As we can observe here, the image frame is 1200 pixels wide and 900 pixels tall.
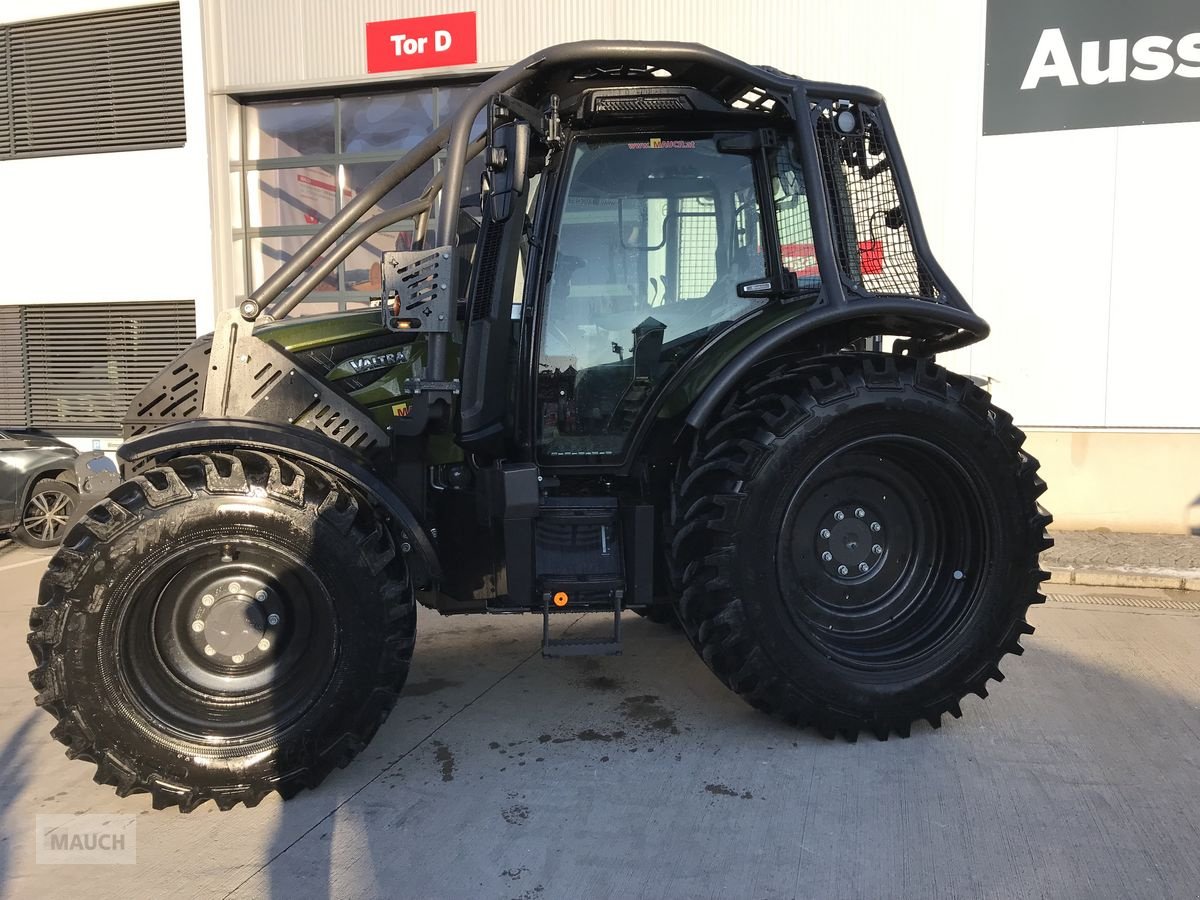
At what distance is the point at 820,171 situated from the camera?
11.2 ft

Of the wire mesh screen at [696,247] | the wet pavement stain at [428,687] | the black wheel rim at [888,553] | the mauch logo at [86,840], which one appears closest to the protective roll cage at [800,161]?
the wire mesh screen at [696,247]

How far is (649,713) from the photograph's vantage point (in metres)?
3.75

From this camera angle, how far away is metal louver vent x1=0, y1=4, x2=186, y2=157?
9.38m

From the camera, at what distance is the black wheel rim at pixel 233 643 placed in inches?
118

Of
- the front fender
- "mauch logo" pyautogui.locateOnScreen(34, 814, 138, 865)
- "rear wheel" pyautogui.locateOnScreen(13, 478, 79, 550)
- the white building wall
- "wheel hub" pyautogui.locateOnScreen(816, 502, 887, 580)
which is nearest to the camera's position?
"mauch logo" pyautogui.locateOnScreen(34, 814, 138, 865)

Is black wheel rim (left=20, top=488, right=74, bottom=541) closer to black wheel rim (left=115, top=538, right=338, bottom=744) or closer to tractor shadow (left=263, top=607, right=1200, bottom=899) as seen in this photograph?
tractor shadow (left=263, top=607, right=1200, bottom=899)

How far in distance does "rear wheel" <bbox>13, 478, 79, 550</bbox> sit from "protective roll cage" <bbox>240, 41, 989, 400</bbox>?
548cm

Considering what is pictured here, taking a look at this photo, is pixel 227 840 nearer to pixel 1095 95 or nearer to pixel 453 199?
pixel 453 199

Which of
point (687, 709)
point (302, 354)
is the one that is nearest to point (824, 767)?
point (687, 709)

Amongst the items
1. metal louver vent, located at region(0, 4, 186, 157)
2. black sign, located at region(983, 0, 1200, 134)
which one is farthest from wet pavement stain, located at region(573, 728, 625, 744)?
metal louver vent, located at region(0, 4, 186, 157)

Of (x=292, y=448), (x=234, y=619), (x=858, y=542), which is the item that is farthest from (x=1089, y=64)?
(x=234, y=619)

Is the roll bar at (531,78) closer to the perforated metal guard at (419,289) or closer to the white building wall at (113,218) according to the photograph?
the perforated metal guard at (419,289)

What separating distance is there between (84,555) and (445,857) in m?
1.56

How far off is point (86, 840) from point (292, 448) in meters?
1.44
